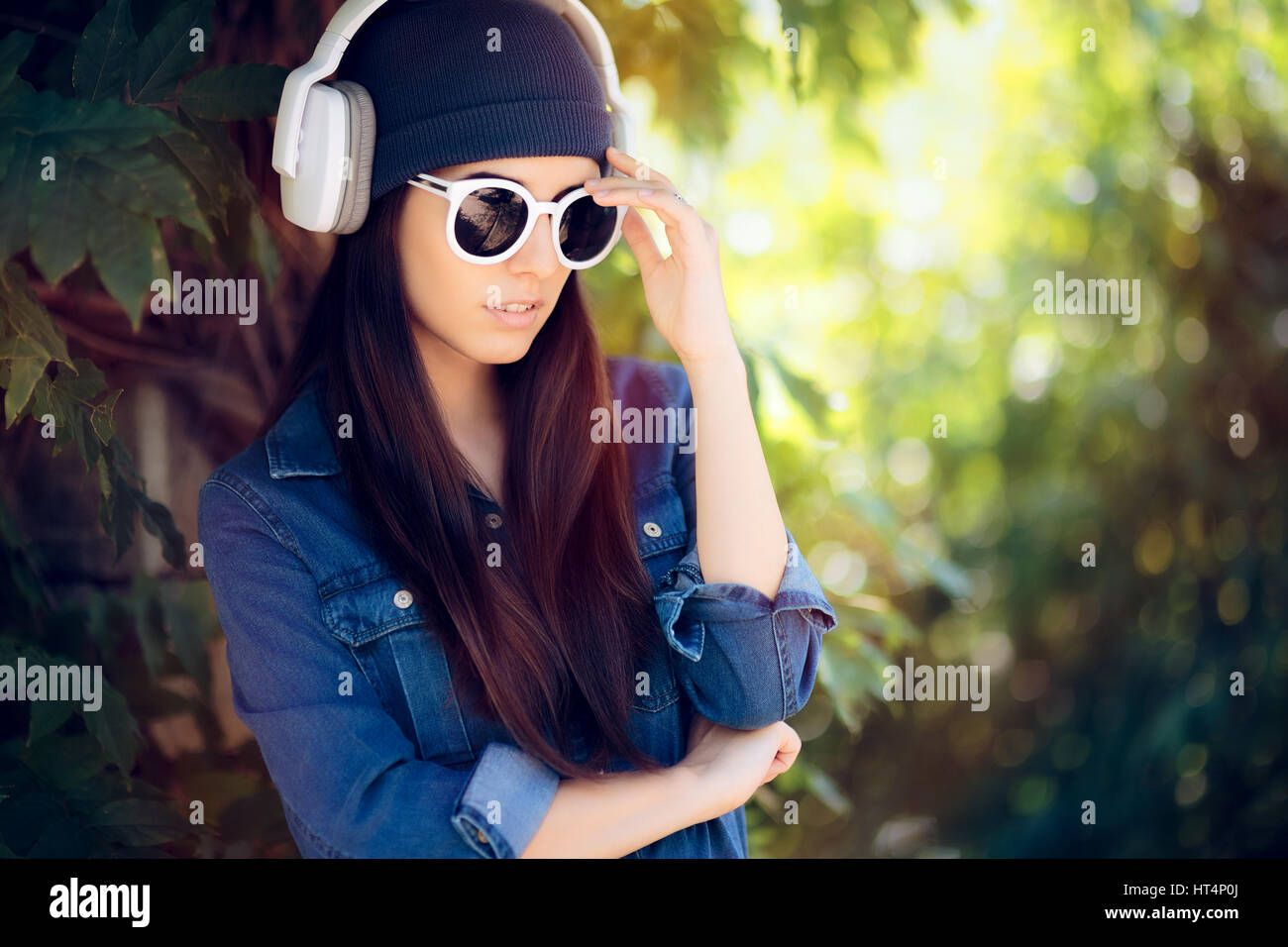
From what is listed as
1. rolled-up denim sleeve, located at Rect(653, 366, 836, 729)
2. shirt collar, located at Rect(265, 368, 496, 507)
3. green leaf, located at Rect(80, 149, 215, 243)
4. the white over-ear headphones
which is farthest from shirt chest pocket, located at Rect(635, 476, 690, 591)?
green leaf, located at Rect(80, 149, 215, 243)

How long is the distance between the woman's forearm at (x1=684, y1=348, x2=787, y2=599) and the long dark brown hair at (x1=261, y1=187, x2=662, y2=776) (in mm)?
131

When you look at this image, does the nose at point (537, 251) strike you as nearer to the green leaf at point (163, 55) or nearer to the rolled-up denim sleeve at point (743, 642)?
the rolled-up denim sleeve at point (743, 642)

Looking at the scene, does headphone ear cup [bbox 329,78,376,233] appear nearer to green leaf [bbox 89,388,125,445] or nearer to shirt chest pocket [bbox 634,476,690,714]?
green leaf [bbox 89,388,125,445]

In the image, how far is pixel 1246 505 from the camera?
3.13 m

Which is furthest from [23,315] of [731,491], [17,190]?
[731,491]

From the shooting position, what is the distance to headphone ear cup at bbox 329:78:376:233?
1327 mm

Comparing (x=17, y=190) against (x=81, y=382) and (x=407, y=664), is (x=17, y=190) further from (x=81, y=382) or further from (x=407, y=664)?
(x=407, y=664)

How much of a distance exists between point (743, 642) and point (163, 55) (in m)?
1.02

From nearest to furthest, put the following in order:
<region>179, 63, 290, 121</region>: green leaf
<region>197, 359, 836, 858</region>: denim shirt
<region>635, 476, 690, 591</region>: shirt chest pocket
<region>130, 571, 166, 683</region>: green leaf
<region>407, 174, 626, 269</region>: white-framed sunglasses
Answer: <region>197, 359, 836, 858</region>: denim shirt
<region>407, 174, 626, 269</region>: white-framed sunglasses
<region>179, 63, 290, 121</region>: green leaf
<region>635, 476, 690, 591</region>: shirt chest pocket
<region>130, 571, 166, 683</region>: green leaf

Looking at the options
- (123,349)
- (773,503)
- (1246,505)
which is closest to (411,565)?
(773,503)

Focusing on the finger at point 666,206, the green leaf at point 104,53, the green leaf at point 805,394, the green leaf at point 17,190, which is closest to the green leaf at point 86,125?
the green leaf at point 17,190

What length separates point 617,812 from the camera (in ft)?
4.17

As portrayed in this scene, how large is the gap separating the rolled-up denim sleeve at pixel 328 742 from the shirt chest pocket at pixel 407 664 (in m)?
0.04
